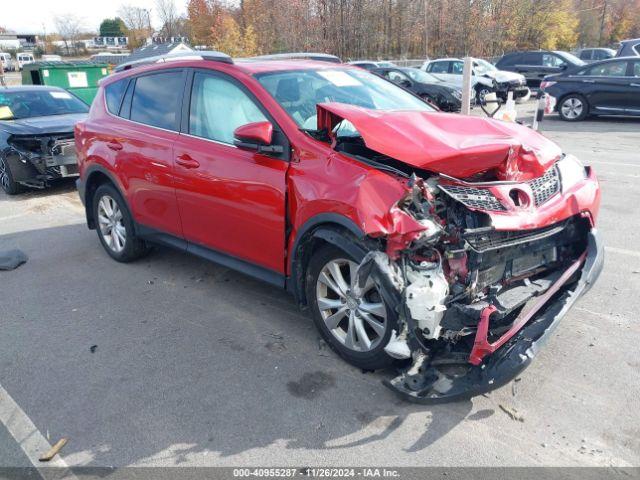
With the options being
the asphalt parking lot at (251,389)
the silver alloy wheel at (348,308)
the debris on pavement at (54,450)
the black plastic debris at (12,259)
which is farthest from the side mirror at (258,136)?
the black plastic debris at (12,259)

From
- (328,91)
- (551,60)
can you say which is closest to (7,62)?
(551,60)

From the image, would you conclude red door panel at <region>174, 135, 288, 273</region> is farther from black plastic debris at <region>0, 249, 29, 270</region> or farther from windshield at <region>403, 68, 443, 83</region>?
windshield at <region>403, 68, 443, 83</region>

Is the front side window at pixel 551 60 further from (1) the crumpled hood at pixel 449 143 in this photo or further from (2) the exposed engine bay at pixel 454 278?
(2) the exposed engine bay at pixel 454 278

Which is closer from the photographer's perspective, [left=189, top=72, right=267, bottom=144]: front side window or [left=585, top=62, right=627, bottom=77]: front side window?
[left=189, top=72, right=267, bottom=144]: front side window

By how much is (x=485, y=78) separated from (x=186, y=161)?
50.9ft

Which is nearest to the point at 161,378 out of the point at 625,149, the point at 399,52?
the point at 625,149

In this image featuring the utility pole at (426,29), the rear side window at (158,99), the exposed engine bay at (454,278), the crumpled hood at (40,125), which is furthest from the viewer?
the utility pole at (426,29)

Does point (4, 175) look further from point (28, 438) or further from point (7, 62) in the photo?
point (7, 62)

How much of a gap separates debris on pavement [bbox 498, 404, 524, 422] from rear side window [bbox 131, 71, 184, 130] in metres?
3.22

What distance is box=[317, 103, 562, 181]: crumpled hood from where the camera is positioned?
3008 mm

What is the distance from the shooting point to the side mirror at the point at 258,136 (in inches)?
134

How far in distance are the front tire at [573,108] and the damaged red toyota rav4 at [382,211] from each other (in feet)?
37.6

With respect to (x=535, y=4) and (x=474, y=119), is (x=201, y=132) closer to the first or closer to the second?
(x=474, y=119)

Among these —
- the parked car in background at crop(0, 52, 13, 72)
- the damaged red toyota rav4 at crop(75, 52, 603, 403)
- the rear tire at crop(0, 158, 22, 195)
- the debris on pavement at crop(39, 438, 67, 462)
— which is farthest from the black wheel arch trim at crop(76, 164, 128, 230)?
the parked car in background at crop(0, 52, 13, 72)
